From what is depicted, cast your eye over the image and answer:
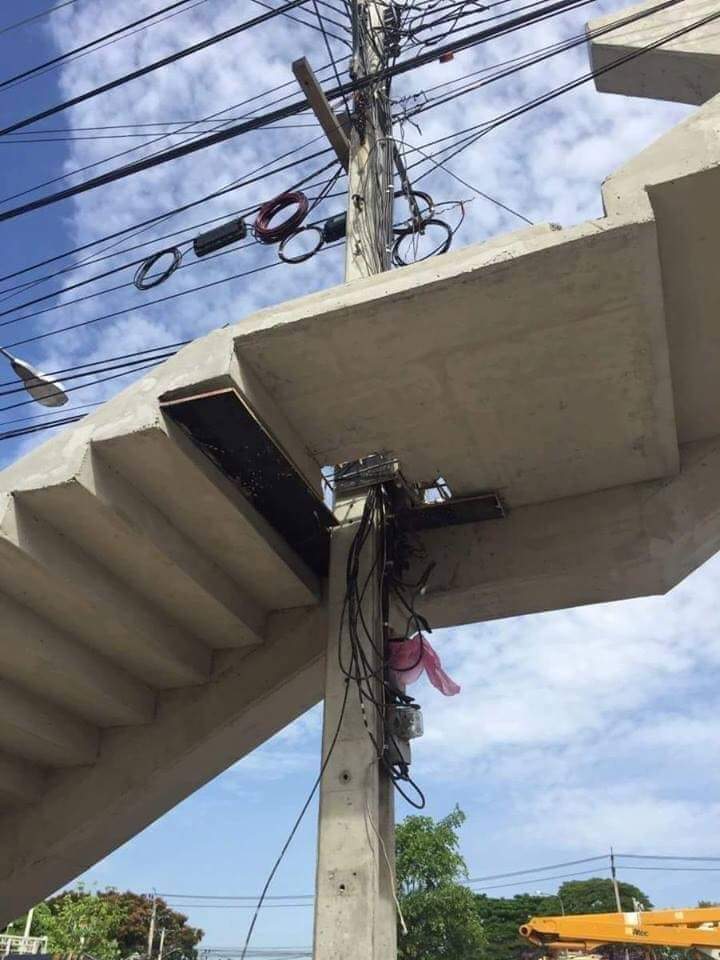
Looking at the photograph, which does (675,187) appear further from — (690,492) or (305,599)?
(305,599)

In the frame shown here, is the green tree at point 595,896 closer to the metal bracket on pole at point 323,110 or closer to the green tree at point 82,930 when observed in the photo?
the green tree at point 82,930

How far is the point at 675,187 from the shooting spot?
4176mm

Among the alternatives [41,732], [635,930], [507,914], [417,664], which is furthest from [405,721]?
[507,914]

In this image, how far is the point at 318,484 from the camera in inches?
227

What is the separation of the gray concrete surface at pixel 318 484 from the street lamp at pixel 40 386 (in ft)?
10.4

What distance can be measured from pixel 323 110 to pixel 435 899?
2293 centimetres

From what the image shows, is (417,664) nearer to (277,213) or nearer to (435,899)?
(277,213)

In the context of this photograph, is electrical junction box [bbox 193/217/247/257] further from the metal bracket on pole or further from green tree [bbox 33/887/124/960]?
green tree [bbox 33/887/124/960]

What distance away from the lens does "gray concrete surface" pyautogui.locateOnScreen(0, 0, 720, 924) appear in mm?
4473

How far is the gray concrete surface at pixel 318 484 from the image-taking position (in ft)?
14.7

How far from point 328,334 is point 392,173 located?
4.26 metres

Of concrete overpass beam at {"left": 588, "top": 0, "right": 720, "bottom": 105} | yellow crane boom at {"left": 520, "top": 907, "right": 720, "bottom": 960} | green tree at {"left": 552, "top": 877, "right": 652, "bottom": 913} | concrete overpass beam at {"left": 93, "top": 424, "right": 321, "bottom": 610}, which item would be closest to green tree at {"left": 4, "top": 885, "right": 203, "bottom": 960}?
yellow crane boom at {"left": 520, "top": 907, "right": 720, "bottom": 960}

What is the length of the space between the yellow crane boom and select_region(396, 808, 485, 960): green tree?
13430mm

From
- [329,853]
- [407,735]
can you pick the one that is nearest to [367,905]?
[329,853]
